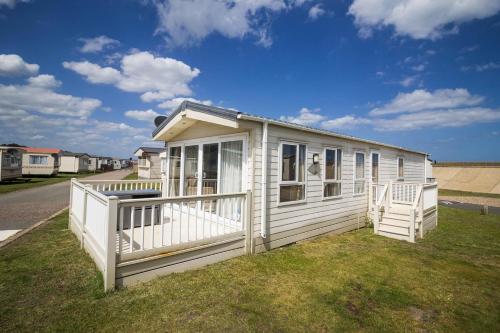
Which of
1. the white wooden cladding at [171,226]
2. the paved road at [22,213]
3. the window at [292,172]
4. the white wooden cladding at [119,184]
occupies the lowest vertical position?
the paved road at [22,213]

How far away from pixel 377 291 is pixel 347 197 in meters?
4.26

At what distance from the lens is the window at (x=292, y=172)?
19.0 ft

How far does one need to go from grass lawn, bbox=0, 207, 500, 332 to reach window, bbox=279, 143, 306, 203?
1297 mm

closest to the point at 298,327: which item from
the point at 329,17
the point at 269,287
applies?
the point at 269,287

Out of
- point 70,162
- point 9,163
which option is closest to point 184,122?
point 9,163

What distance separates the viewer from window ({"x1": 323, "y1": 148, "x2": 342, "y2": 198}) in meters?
7.07

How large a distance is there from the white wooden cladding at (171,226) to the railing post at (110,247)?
0.10 metres

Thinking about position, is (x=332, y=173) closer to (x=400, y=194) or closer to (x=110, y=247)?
(x=400, y=194)

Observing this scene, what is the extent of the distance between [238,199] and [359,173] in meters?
4.96

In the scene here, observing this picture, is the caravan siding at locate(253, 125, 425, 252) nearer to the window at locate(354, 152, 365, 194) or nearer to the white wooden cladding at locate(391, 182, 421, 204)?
the window at locate(354, 152, 365, 194)

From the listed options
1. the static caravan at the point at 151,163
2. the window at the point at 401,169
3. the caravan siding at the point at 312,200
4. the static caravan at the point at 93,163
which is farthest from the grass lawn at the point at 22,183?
the static caravan at the point at 93,163

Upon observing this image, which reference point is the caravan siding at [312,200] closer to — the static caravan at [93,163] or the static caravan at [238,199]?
the static caravan at [238,199]

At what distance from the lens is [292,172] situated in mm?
6055

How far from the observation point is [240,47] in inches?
621
